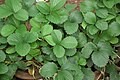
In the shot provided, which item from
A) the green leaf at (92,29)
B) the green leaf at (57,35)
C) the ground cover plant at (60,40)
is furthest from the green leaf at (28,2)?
the green leaf at (92,29)

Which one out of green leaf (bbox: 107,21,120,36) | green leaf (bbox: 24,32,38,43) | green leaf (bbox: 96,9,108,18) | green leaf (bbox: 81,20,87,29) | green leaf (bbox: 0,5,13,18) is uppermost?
green leaf (bbox: 0,5,13,18)

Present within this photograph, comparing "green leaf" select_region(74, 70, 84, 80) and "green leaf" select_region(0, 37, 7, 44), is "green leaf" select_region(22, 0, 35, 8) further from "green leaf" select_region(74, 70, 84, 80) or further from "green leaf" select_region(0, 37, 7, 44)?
"green leaf" select_region(74, 70, 84, 80)

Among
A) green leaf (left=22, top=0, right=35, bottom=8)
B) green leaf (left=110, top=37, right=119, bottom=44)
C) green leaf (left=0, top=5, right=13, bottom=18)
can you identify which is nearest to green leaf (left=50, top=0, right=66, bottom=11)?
green leaf (left=22, top=0, right=35, bottom=8)

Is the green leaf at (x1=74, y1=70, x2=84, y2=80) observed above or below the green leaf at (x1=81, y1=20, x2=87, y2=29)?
below

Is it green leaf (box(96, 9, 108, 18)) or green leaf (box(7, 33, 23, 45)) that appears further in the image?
green leaf (box(96, 9, 108, 18))

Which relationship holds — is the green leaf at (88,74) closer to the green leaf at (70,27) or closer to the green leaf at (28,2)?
the green leaf at (70,27)

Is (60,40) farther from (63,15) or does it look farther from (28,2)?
(28,2)

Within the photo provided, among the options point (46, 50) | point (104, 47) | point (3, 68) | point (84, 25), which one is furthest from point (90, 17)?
point (3, 68)

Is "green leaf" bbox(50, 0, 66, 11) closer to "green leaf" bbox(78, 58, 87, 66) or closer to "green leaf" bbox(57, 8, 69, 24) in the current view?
"green leaf" bbox(57, 8, 69, 24)
